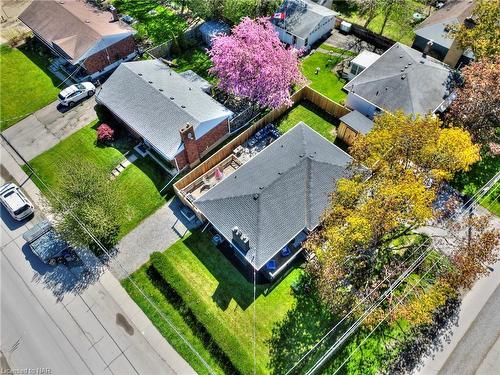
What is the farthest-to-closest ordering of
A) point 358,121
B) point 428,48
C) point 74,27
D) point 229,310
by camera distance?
point 74,27, point 428,48, point 358,121, point 229,310

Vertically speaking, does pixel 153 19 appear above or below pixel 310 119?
above

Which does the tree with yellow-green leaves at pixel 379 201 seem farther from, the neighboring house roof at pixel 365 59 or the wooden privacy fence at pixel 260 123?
the neighboring house roof at pixel 365 59

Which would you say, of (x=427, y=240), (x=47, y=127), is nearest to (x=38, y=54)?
(x=47, y=127)

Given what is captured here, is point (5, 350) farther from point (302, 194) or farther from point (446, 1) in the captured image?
point (446, 1)

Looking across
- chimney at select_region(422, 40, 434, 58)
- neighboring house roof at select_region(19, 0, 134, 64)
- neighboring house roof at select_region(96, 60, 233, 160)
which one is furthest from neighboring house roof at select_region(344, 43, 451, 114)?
neighboring house roof at select_region(19, 0, 134, 64)

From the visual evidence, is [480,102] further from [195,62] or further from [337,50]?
[195,62]

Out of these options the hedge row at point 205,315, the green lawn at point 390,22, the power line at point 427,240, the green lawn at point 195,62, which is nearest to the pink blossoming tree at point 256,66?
A: the green lawn at point 195,62

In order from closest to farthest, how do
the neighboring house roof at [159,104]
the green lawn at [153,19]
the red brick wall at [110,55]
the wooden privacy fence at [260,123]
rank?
the wooden privacy fence at [260,123], the neighboring house roof at [159,104], the red brick wall at [110,55], the green lawn at [153,19]
